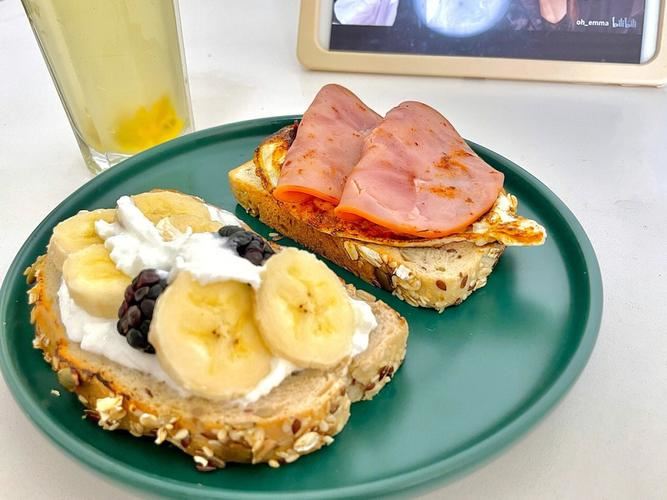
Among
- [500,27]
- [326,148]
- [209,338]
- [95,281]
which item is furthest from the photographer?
[500,27]

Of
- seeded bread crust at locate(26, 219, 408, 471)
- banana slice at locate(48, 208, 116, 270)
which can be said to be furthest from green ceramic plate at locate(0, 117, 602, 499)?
banana slice at locate(48, 208, 116, 270)

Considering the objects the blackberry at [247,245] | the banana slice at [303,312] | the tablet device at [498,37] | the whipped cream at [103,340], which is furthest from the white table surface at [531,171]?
the blackberry at [247,245]

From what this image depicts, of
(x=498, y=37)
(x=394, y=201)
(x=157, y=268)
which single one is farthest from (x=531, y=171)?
(x=157, y=268)

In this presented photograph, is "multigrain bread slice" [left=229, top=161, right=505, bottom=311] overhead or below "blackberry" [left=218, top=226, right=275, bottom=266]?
below

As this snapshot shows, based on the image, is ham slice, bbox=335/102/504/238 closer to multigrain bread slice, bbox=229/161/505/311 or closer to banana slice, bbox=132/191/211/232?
multigrain bread slice, bbox=229/161/505/311

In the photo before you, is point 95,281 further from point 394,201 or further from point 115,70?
point 115,70

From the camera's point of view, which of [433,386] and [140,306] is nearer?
[140,306]
